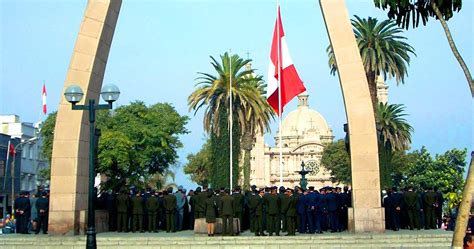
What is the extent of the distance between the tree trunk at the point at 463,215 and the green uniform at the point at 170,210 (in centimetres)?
1322

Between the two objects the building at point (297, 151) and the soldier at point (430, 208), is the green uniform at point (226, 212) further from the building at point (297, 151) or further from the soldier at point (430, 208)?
the building at point (297, 151)

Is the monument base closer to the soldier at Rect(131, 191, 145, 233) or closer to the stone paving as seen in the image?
the stone paving

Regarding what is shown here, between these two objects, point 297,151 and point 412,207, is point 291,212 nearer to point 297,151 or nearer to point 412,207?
point 412,207

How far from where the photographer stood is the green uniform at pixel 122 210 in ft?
78.8

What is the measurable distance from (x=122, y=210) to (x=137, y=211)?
20.2 inches

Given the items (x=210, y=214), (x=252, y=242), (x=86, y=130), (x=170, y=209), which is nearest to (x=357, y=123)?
(x=252, y=242)

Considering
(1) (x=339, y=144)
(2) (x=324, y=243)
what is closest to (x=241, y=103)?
(2) (x=324, y=243)

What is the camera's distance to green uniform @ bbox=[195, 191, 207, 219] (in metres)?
23.7

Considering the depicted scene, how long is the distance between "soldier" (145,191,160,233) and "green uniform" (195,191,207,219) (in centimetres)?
134

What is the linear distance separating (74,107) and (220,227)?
7.48 m

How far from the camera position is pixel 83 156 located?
23.1 m

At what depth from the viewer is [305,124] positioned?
173m

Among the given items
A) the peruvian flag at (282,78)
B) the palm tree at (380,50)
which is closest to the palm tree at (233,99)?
the palm tree at (380,50)

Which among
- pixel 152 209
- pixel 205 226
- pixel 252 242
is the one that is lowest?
pixel 252 242
